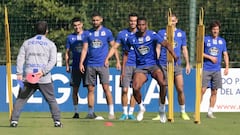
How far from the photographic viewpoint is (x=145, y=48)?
52.2 ft

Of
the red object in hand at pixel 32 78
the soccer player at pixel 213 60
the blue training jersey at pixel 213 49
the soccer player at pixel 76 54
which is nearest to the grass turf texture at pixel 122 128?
the red object in hand at pixel 32 78

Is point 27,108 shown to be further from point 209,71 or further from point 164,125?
point 164,125

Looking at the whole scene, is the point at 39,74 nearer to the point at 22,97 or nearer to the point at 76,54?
the point at 22,97

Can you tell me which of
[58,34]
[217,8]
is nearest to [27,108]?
[58,34]

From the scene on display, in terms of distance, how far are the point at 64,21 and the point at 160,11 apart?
9.58ft

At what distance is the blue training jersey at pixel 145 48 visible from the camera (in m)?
15.8

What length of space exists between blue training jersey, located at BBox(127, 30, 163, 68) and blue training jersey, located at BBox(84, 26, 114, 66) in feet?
5.91

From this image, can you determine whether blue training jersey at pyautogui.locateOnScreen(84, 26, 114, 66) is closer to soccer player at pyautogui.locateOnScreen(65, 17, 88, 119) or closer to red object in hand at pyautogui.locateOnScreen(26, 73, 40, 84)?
soccer player at pyautogui.locateOnScreen(65, 17, 88, 119)

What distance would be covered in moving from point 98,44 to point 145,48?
2149mm

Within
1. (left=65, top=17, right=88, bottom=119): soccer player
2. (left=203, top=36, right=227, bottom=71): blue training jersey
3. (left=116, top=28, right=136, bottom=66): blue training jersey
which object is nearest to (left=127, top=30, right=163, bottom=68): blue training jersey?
(left=116, top=28, right=136, bottom=66): blue training jersey

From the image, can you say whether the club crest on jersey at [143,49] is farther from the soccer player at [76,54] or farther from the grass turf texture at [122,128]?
the soccer player at [76,54]

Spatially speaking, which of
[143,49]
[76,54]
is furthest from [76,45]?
[143,49]

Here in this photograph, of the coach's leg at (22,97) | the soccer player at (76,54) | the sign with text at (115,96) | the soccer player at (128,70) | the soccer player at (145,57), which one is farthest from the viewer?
the sign with text at (115,96)

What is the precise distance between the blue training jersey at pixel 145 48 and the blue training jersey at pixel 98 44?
5.91ft
